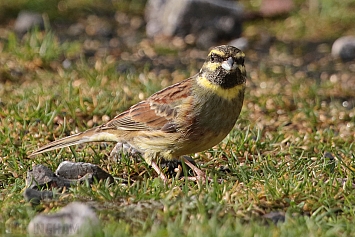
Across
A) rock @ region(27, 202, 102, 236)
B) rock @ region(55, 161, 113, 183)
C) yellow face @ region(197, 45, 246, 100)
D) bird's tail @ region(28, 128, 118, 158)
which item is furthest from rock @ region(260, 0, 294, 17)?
rock @ region(27, 202, 102, 236)

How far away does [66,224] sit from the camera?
3.80 m

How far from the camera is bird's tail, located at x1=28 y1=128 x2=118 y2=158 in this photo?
561cm

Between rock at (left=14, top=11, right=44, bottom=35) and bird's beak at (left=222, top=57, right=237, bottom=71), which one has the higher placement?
rock at (left=14, top=11, right=44, bottom=35)

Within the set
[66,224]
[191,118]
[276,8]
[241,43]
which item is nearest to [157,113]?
[191,118]

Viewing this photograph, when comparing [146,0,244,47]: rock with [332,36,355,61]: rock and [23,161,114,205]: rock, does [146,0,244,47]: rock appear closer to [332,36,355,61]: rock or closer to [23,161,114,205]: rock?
[332,36,355,61]: rock

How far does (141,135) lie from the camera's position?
572 cm

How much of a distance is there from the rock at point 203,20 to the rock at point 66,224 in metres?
6.37

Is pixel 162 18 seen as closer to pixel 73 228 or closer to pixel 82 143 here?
pixel 82 143

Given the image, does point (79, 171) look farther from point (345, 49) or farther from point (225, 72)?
point (345, 49)

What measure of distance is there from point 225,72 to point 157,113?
28.0 inches

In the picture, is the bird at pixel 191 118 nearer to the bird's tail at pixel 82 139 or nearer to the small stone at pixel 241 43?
→ the bird's tail at pixel 82 139

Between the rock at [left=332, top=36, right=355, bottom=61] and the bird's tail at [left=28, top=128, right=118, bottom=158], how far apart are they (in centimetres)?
471

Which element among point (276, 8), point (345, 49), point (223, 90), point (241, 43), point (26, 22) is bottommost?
point (345, 49)

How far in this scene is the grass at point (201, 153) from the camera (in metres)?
4.25
